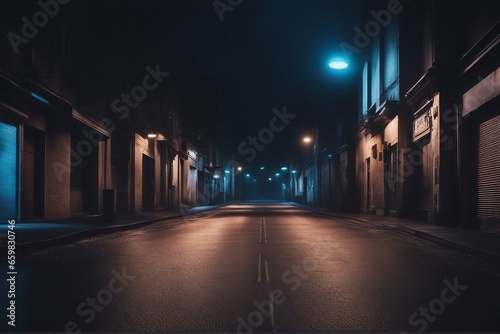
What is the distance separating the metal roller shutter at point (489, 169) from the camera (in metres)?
16.1

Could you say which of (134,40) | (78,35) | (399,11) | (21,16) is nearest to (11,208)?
(21,16)

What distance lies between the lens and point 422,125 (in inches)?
893

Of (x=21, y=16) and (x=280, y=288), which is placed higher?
(x=21, y=16)

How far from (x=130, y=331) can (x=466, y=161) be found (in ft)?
52.8

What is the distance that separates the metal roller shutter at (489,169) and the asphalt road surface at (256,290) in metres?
4.98

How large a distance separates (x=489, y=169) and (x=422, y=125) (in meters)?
6.20

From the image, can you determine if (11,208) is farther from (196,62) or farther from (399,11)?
(196,62)

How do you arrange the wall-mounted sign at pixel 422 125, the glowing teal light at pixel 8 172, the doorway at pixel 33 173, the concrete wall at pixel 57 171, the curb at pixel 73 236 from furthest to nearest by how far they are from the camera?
the wall-mounted sign at pixel 422 125, the concrete wall at pixel 57 171, the doorway at pixel 33 173, the glowing teal light at pixel 8 172, the curb at pixel 73 236

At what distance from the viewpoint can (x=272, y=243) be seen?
45.2 ft

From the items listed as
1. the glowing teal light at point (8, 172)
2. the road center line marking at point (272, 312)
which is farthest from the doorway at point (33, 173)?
the road center line marking at point (272, 312)

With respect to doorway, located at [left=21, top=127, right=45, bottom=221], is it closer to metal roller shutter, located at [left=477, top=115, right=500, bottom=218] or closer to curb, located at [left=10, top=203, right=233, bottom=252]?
curb, located at [left=10, top=203, right=233, bottom=252]

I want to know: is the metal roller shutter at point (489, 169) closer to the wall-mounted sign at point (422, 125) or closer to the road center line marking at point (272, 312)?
the wall-mounted sign at point (422, 125)

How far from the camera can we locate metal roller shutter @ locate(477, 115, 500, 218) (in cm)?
1609

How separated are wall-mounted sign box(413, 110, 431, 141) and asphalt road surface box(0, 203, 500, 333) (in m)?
10.1
